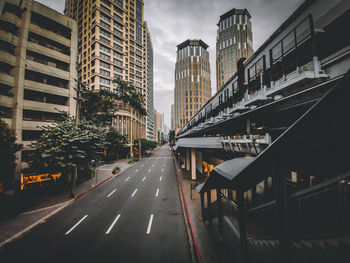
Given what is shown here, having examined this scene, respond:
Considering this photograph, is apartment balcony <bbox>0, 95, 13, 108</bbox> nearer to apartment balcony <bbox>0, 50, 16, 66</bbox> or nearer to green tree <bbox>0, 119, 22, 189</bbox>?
apartment balcony <bbox>0, 50, 16, 66</bbox>

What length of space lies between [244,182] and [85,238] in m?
9.40

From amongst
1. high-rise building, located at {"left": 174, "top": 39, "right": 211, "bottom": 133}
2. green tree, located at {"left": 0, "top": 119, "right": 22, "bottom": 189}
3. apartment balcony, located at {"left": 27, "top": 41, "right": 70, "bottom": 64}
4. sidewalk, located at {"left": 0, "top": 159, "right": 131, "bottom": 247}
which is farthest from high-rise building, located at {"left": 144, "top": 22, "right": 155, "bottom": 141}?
sidewalk, located at {"left": 0, "top": 159, "right": 131, "bottom": 247}

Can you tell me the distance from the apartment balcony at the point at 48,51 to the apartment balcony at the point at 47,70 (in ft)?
6.64

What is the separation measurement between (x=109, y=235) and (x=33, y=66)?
25.1 meters

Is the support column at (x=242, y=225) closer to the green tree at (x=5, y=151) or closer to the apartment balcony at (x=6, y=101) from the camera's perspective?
the green tree at (x=5, y=151)

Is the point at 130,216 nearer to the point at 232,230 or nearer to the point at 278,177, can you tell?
the point at 232,230

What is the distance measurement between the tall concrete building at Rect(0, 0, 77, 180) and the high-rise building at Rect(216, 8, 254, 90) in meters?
64.2

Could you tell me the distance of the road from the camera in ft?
21.1

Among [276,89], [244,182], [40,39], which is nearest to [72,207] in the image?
[244,182]

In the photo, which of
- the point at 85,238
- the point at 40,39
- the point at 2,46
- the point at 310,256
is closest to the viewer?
the point at 310,256

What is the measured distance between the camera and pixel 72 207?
1133 cm

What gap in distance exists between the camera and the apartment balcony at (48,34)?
20.0 meters

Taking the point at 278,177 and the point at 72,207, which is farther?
the point at 72,207

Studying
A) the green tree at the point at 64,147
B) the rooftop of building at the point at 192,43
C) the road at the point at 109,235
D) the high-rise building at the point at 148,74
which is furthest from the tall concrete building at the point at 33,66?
the rooftop of building at the point at 192,43
